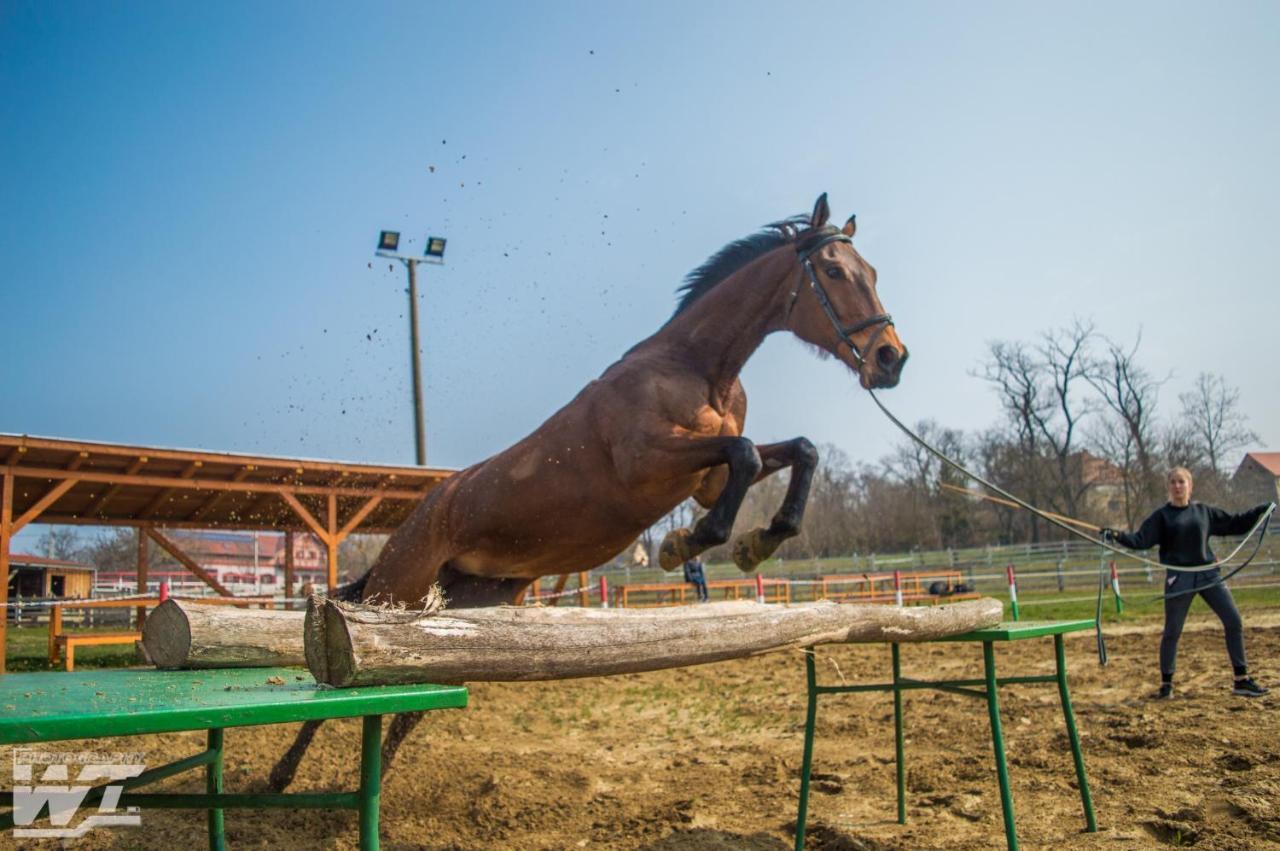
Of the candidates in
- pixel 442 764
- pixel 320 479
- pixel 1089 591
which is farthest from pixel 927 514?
pixel 442 764

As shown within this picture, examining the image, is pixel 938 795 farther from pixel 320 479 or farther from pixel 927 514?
pixel 927 514

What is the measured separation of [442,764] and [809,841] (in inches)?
111

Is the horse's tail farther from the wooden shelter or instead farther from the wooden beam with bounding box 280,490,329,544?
the wooden beam with bounding box 280,490,329,544

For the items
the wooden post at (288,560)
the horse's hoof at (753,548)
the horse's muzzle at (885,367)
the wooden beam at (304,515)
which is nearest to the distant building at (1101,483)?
the wooden post at (288,560)

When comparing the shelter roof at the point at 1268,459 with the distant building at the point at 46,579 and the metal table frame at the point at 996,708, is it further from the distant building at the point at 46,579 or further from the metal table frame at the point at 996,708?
the distant building at the point at 46,579

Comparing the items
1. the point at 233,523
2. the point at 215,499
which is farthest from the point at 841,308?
the point at 233,523

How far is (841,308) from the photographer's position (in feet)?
14.9

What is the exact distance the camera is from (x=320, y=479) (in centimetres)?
1272

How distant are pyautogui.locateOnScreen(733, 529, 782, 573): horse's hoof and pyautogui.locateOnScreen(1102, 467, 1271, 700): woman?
3.25 meters

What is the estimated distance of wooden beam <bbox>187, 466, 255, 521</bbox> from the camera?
38.4 feet

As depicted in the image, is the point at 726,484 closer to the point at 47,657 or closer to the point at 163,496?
the point at 163,496

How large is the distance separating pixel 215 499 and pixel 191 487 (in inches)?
54.5

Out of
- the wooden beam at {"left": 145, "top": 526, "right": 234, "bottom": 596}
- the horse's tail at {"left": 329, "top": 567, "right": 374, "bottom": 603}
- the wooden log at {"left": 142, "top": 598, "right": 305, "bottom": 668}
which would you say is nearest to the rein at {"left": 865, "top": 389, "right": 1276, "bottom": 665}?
the wooden log at {"left": 142, "top": 598, "right": 305, "bottom": 668}

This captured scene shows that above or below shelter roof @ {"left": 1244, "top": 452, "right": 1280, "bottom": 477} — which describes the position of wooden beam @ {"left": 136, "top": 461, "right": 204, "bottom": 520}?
below
